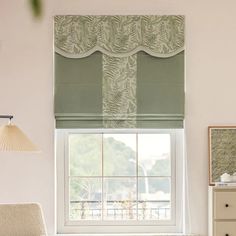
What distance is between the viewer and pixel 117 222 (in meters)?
3.80

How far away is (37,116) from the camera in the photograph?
372 cm

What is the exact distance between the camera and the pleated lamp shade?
8.32 feet

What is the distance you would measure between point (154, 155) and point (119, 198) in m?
0.48

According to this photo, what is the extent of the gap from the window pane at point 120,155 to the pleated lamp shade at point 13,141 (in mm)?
1220

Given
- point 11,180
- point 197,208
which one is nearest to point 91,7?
point 11,180

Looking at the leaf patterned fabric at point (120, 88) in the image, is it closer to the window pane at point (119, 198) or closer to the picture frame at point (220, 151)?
the window pane at point (119, 198)

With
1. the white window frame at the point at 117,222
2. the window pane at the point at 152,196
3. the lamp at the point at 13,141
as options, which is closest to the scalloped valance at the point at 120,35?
the white window frame at the point at 117,222

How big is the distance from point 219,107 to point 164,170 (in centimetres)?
71

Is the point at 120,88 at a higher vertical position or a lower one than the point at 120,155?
higher

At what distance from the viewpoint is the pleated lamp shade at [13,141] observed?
254 centimetres

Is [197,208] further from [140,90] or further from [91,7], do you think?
[91,7]

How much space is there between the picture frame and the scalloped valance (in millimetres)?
751

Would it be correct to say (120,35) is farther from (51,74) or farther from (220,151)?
(220,151)

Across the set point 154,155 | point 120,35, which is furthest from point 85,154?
point 120,35
